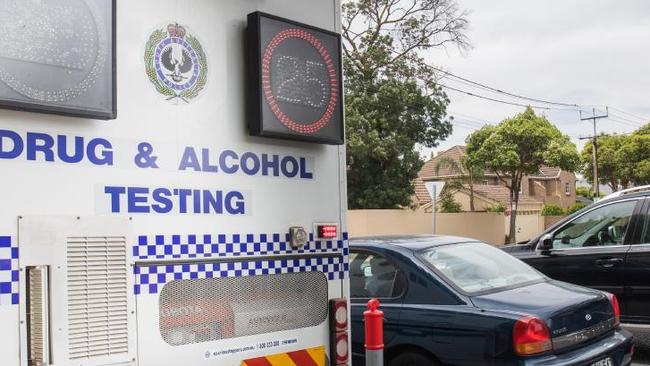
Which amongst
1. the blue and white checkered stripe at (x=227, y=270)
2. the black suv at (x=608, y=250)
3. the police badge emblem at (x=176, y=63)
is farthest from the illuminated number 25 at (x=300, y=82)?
the black suv at (x=608, y=250)

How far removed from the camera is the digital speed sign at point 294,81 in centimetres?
311

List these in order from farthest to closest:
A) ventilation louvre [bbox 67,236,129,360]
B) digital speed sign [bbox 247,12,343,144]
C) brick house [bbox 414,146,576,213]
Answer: brick house [bbox 414,146,576,213], digital speed sign [bbox 247,12,343,144], ventilation louvre [bbox 67,236,129,360]

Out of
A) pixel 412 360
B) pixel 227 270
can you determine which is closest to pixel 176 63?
pixel 227 270

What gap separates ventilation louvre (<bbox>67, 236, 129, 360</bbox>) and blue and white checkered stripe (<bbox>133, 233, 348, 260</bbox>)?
109 millimetres

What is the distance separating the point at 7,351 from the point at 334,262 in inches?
62.8

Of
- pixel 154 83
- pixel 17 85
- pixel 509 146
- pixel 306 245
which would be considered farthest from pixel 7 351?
pixel 509 146

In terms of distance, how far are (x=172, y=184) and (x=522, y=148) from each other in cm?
2847

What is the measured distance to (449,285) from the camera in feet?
17.3

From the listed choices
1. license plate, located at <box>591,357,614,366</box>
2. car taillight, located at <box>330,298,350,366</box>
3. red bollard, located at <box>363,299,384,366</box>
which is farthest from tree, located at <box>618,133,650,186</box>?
car taillight, located at <box>330,298,350,366</box>

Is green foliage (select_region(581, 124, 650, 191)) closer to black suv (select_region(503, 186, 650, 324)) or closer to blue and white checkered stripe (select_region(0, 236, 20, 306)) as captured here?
black suv (select_region(503, 186, 650, 324))

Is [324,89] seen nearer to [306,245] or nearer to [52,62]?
[306,245]

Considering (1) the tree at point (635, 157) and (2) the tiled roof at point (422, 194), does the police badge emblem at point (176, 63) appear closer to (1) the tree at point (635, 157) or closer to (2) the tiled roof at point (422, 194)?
(2) the tiled roof at point (422, 194)

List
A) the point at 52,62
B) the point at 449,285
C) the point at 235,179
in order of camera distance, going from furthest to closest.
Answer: the point at 449,285, the point at 235,179, the point at 52,62

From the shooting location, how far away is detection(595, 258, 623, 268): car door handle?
7.55 meters
